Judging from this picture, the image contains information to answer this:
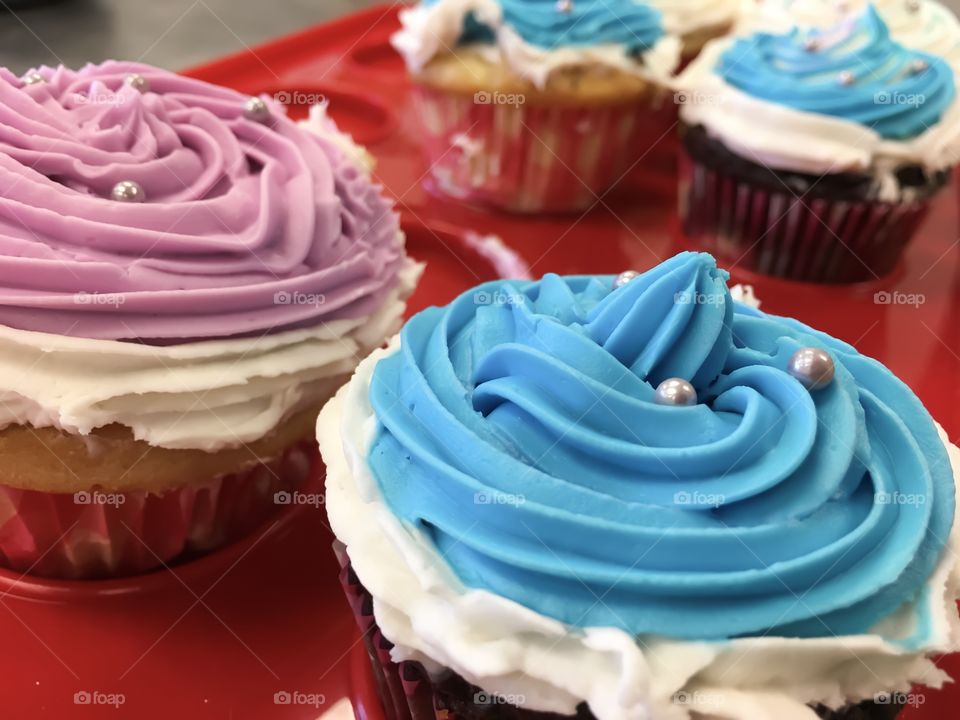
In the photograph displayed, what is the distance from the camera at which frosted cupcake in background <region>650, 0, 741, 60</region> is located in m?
3.68

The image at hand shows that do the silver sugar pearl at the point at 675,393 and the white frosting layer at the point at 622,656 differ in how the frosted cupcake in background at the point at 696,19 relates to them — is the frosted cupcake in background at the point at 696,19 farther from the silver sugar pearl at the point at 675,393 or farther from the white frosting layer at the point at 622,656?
the white frosting layer at the point at 622,656

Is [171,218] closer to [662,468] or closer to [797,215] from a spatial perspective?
[662,468]

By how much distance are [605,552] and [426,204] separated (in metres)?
2.27

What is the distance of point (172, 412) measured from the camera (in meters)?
1.84

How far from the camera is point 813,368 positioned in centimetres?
158

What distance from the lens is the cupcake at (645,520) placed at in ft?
4.38

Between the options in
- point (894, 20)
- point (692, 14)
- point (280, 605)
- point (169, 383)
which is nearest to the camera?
point (169, 383)

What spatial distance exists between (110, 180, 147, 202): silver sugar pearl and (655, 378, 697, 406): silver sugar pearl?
3.80ft

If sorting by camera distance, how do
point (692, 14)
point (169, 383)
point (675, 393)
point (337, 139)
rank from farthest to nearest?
point (692, 14) < point (337, 139) < point (169, 383) < point (675, 393)

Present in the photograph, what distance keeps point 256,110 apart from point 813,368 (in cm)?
150

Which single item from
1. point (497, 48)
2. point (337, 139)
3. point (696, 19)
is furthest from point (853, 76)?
point (337, 139)

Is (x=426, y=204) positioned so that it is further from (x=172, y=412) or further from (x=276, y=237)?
(x=172, y=412)

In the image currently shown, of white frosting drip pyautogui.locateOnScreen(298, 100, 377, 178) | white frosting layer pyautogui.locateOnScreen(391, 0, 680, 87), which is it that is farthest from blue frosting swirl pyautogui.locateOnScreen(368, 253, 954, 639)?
white frosting layer pyautogui.locateOnScreen(391, 0, 680, 87)

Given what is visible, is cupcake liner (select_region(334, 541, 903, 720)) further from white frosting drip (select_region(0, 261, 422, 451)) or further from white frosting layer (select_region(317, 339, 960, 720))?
white frosting drip (select_region(0, 261, 422, 451))
